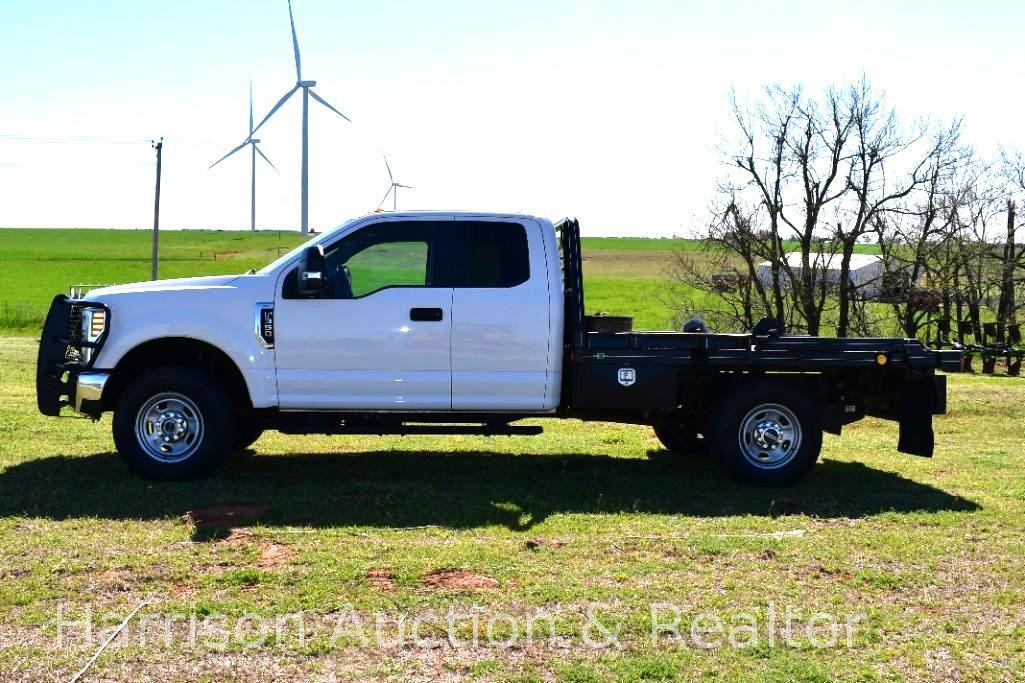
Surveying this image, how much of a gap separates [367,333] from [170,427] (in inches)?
68.0

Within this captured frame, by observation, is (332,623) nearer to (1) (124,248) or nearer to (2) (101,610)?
(2) (101,610)

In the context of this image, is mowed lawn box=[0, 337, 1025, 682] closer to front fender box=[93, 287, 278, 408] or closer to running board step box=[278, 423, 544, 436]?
running board step box=[278, 423, 544, 436]

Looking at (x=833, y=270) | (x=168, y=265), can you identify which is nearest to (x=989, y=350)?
(x=833, y=270)

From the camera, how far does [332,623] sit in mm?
4863

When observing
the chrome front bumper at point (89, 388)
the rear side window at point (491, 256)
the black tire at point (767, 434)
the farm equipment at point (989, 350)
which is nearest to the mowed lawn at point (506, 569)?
the black tire at point (767, 434)

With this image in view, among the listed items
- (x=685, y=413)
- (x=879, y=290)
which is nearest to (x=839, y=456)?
(x=685, y=413)

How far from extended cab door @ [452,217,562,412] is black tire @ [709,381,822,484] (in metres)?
1.42

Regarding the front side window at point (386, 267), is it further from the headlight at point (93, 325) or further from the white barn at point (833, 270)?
the white barn at point (833, 270)

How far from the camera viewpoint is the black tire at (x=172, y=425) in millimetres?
8156

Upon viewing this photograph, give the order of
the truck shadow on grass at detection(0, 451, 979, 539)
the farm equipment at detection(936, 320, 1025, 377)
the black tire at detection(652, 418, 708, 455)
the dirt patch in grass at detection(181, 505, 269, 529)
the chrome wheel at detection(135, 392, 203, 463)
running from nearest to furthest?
the dirt patch in grass at detection(181, 505, 269, 529) → the truck shadow on grass at detection(0, 451, 979, 539) → the chrome wheel at detection(135, 392, 203, 463) → the black tire at detection(652, 418, 708, 455) → the farm equipment at detection(936, 320, 1025, 377)

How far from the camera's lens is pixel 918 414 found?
8555 millimetres

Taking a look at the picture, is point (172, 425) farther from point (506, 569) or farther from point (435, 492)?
point (506, 569)

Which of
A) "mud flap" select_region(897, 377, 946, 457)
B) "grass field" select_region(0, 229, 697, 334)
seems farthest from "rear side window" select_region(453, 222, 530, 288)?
"grass field" select_region(0, 229, 697, 334)

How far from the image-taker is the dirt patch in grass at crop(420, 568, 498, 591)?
545cm
